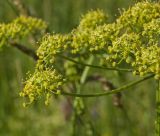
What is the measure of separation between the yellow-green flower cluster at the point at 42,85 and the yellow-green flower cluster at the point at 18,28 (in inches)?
22.0

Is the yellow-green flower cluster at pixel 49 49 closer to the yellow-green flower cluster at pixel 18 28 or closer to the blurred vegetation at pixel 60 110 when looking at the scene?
the yellow-green flower cluster at pixel 18 28

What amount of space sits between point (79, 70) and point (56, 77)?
1.16 m

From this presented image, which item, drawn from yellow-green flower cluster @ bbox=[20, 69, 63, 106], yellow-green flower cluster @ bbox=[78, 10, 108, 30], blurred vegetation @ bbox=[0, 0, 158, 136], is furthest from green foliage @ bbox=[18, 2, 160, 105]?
blurred vegetation @ bbox=[0, 0, 158, 136]

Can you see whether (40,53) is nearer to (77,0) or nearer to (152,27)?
(152,27)

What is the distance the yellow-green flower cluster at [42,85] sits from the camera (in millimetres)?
2156

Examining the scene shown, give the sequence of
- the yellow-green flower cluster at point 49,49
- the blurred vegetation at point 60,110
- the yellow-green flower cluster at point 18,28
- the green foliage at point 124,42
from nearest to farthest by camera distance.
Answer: the green foliage at point 124,42 → the yellow-green flower cluster at point 49,49 → the yellow-green flower cluster at point 18,28 → the blurred vegetation at point 60,110

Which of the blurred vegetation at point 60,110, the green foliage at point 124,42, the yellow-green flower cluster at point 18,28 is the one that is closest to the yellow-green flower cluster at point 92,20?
the green foliage at point 124,42

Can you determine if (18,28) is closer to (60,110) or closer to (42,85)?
(42,85)

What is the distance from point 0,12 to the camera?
6.75 m

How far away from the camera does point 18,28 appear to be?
276 cm

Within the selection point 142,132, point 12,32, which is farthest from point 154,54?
point 142,132

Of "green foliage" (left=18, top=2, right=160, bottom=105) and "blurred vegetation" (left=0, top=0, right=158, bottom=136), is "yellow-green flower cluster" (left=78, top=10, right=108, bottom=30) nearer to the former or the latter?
"green foliage" (left=18, top=2, right=160, bottom=105)

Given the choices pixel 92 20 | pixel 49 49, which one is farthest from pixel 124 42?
pixel 92 20

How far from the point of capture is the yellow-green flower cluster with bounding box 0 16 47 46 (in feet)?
8.96
